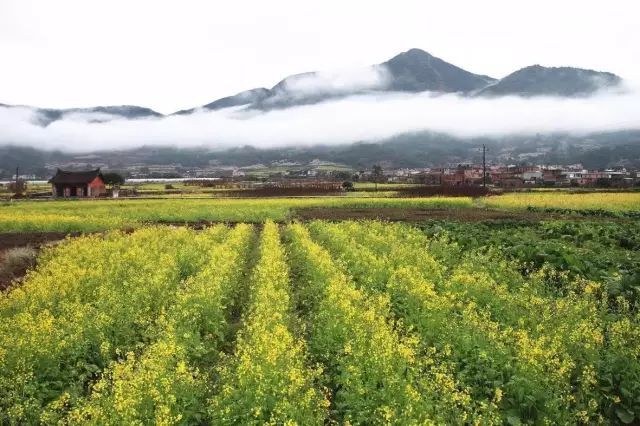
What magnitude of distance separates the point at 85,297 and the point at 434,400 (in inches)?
416

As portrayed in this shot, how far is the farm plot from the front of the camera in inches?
308

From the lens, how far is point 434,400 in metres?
8.30

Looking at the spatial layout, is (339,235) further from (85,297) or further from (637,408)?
(637,408)

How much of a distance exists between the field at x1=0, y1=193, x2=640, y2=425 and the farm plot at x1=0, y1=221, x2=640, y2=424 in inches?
1.7

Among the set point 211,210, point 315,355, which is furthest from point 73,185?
point 315,355

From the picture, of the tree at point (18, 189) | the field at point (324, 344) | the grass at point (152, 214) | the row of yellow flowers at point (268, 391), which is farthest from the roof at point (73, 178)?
the row of yellow flowers at point (268, 391)

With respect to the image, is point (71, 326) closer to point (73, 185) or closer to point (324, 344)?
point (324, 344)

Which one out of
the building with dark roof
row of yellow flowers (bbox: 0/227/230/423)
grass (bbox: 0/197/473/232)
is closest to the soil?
grass (bbox: 0/197/473/232)

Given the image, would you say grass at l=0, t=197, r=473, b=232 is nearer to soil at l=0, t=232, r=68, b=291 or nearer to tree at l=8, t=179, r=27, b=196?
soil at l=0, t=232, r=68, b=291

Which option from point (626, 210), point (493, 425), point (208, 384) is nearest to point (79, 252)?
point (208, 384)

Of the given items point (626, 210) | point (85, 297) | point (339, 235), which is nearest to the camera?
point (85, 297)

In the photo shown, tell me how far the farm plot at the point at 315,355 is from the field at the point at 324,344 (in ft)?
0.14

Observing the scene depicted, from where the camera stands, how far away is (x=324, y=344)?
11.1 meters

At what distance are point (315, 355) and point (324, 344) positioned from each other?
275mm
